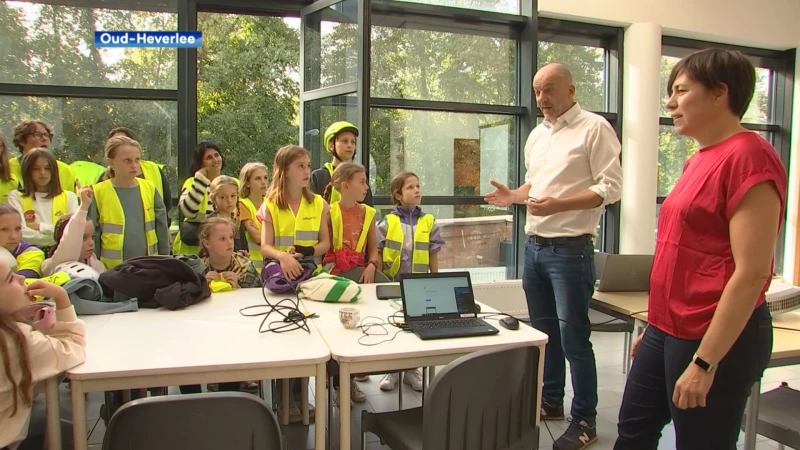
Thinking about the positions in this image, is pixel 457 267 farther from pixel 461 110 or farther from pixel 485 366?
pixel 485 366

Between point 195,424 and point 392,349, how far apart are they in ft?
2.11

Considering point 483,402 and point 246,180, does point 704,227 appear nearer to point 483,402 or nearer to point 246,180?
point 483,402

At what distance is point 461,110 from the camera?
184 inches

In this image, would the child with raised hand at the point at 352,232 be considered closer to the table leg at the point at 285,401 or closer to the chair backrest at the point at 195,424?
the table leg at the point at 285,401

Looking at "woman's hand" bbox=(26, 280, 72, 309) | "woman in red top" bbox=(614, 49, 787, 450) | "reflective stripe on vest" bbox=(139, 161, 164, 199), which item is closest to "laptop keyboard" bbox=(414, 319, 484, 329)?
"woman in red top" bbox=(614, 49, 787, 450)

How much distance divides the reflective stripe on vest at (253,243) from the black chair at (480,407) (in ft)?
4.95

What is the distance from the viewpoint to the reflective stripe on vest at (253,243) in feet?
9.97

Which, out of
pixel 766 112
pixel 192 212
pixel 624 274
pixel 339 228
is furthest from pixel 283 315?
pixel 766 112

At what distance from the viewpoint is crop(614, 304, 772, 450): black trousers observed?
1.34 meters

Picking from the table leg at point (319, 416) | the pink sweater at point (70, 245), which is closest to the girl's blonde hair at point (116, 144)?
the pink sweater at point (70, 245)

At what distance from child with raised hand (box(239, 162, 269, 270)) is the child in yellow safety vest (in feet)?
0.91

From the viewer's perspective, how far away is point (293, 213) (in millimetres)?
2830

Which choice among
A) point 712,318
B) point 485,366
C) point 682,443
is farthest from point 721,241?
point 485,366

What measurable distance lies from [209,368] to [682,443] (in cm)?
131
